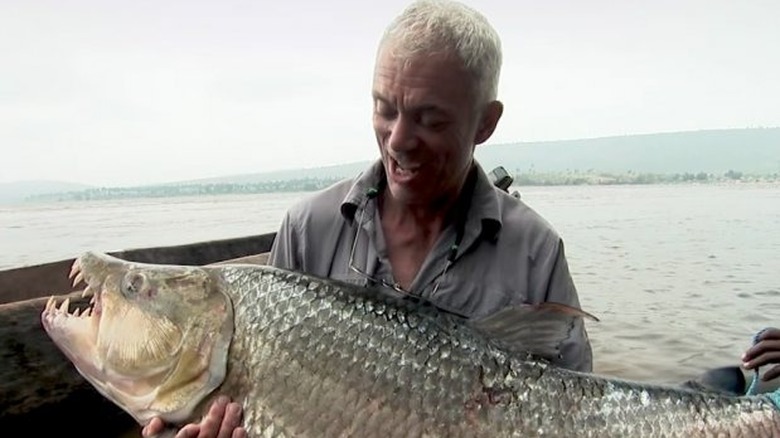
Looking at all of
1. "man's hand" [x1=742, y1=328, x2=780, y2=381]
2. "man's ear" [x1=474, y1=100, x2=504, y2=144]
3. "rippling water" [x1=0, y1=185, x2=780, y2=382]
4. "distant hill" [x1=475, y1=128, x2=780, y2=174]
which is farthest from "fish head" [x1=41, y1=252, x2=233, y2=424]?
"distant hill" [x1=475, y1=128, x2=780, y2=174]

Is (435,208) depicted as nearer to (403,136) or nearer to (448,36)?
(403,136)

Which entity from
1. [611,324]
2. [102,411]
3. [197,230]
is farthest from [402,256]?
[197,230]

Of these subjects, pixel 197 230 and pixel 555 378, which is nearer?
pixel 555 378

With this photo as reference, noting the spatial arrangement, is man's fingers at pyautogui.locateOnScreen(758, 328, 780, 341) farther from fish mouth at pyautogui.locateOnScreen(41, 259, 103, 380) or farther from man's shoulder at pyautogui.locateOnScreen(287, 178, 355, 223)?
fish mouth at pyautogui.locateOnScreen(41, 259, 103, 380)

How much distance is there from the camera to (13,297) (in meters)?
9.30

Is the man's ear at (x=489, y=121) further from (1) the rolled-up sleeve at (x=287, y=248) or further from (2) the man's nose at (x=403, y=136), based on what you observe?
(1) the rolled-up sleeve at (x=287, y=248)

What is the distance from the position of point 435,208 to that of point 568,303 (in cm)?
70

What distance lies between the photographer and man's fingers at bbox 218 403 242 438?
2.71m

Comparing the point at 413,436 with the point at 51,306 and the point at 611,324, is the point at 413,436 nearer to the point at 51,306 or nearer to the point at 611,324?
the point at 51,306

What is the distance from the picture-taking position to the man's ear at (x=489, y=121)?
345 cm

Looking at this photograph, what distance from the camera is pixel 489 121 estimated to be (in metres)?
3.52

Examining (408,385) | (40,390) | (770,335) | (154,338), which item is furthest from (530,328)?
(40,390)

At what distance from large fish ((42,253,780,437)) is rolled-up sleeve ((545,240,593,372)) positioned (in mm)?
433

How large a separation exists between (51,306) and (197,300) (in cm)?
60
